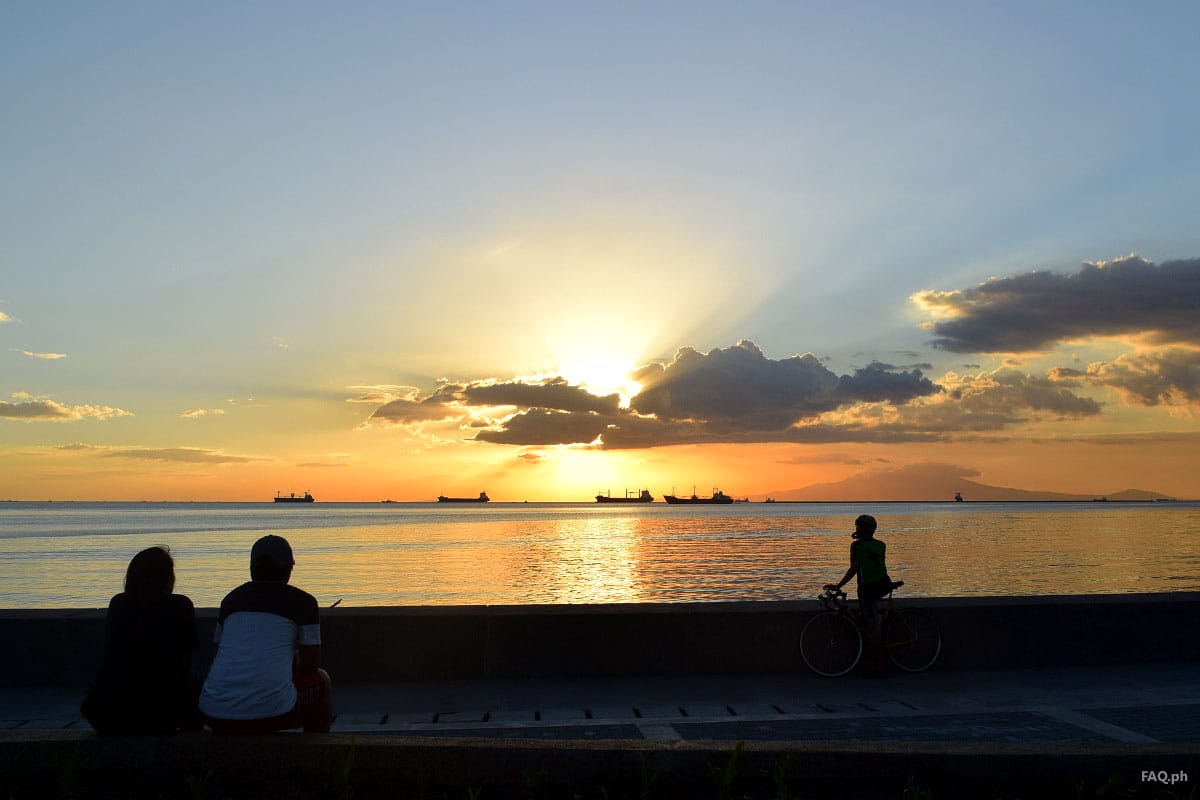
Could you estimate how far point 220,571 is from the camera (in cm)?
4909

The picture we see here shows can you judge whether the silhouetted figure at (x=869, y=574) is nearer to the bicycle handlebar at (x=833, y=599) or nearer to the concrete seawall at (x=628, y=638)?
the bicycle handlebar at (x=833, y=599)

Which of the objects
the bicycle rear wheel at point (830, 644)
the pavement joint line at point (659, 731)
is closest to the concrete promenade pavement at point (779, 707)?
the pavement joint line at point (659, 731)

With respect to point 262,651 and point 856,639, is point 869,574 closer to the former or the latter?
point 856,639

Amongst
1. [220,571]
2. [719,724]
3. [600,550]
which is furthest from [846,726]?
[600,550]

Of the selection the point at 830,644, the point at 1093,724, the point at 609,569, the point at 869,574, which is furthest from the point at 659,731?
the point at 609,569

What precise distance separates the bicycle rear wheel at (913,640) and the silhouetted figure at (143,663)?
754 centimetres

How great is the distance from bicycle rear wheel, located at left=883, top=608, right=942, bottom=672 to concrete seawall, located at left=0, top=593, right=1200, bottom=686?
0.13 m

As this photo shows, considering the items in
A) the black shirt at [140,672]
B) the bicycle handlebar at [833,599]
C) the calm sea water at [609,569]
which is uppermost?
the black shirt at [140,672]

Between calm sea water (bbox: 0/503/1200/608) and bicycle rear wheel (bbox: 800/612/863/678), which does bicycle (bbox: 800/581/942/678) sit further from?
calm sea water (bbox: 0/503/1200/608)

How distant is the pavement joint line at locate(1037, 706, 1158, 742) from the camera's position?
779cm

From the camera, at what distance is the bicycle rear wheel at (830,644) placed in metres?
10.7

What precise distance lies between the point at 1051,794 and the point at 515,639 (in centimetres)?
582

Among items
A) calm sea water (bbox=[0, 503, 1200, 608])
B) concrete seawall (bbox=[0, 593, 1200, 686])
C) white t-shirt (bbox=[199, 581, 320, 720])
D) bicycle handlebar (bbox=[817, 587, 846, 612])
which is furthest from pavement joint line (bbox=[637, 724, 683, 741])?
calm sea water (bbox=[0, 503, 1200, 608])

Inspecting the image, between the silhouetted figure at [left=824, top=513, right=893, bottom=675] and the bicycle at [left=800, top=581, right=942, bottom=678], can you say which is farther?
the silhouetted figure at [left=824, top=513, right=893, bottom=675]
